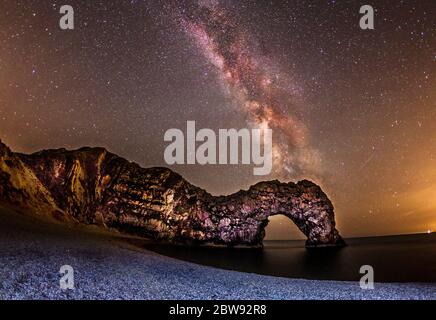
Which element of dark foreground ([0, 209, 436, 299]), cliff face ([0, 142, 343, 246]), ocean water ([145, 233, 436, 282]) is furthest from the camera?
cliff face ([0, 142, 343, 246])

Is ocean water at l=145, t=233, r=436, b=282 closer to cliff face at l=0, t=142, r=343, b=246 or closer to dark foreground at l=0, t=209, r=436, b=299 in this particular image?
dark foreground at l=0, t=209, r=436, b=299

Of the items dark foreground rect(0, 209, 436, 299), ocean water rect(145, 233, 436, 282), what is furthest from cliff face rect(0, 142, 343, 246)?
dark foreground rect(0, 209, 436, 299)

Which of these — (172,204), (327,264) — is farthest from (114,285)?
(172,204)

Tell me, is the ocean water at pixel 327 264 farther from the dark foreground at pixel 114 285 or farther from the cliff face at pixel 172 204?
the cliff face at pixel 172 204

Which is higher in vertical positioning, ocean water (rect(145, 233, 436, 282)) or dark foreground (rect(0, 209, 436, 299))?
dark foreground (rect(0, 209, 436, 299))

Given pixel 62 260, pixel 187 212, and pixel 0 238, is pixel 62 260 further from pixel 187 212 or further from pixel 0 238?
pixel 187 212

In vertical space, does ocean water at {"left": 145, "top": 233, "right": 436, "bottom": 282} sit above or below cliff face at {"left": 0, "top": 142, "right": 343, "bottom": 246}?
below

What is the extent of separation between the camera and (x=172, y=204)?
11344 centimetres

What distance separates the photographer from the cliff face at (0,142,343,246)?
98688 mm

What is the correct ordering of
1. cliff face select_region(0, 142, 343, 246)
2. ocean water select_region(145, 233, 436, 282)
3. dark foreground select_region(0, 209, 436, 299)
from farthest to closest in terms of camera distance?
cliff face select_region(0, 142, 343, 246) → ocean water select_region(145, 233, 436, 282) → dark foreground select_region(0, 209, 436, 299)

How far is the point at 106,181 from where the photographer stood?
113188mm

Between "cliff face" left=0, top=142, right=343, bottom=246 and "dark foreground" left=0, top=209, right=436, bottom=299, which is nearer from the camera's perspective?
"dark foreground" left=0, top=209, right=436, bottom=299
